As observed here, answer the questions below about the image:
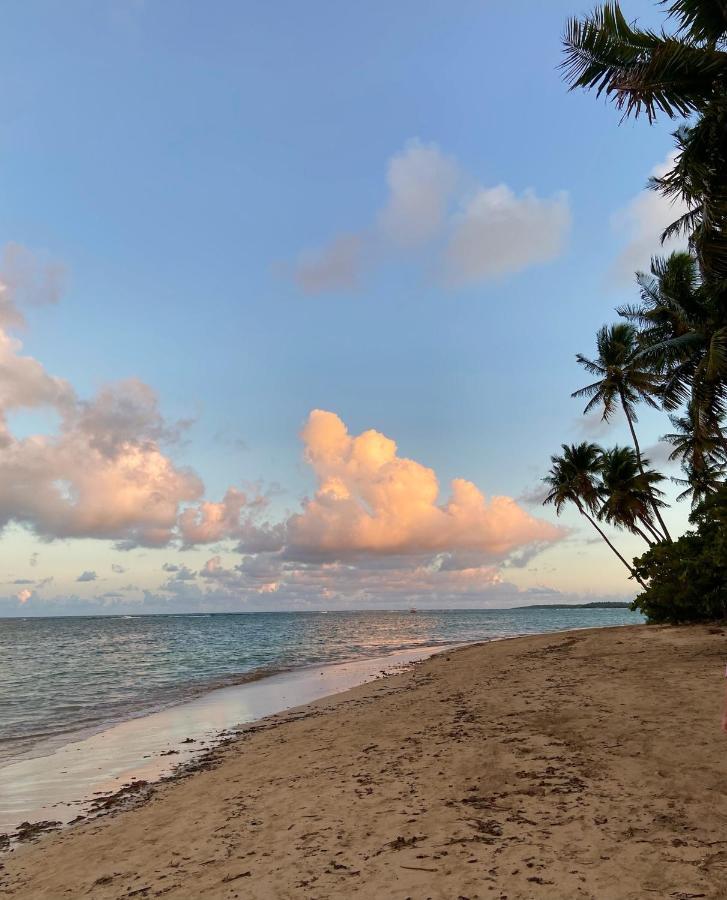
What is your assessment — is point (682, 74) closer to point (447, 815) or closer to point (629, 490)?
point (447, 815)

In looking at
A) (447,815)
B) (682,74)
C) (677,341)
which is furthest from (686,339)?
(447,815)

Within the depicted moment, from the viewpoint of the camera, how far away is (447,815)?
563 centimetres

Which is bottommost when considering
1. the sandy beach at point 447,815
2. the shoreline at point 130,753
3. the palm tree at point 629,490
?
the shoreline at point 130,753

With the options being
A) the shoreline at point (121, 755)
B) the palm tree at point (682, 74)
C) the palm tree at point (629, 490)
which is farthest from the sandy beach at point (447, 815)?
the palm tree at point (629, 490)

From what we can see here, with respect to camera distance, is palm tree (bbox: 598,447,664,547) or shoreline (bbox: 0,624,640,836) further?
palm tree (bbox: 598,447,664,547)

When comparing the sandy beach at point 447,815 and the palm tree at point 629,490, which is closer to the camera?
the sandy beach at point 447,815

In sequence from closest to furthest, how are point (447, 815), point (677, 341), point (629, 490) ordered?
point (447, 815)
point (677, 341)
point (629, 490)

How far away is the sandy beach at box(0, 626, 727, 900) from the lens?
4.44 meters

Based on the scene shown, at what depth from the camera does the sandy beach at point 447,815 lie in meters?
4.44

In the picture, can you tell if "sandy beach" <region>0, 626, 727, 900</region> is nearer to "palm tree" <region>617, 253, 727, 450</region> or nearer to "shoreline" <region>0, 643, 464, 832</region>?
"shoreline" <region>0, 643, 464, 832</region>

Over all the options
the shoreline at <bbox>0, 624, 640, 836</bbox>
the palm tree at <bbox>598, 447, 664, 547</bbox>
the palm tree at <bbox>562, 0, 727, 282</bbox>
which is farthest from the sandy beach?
the palm tree at <bbox>598, 447, 664, 547</bbox>

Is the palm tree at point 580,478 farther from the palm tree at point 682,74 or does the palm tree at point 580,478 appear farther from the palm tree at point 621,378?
the palm tree at point 682,74

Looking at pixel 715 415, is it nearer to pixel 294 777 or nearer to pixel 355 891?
pixel 294 777

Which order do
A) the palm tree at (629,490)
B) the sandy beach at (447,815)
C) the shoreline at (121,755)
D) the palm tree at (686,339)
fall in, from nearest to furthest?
the sandy beach at (447,815) → the shoreline at (121,755) → the palm tree at (686,339) → the palm tree at (629,490)
